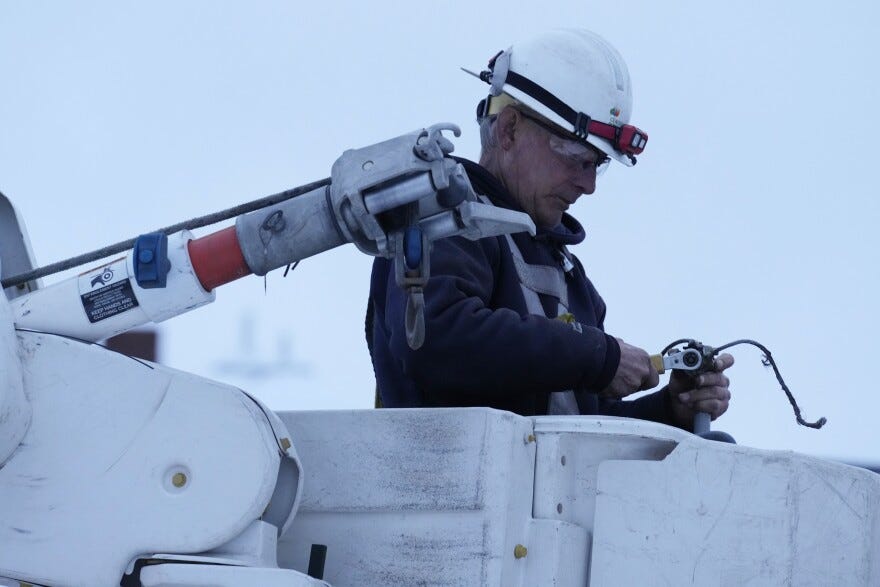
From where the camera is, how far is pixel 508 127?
386cm

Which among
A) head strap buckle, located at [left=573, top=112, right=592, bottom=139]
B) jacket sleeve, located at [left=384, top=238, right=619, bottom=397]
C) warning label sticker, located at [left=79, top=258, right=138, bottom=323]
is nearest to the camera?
warning label sticker, located at [left=79, top=258, right=138, bottom=323]

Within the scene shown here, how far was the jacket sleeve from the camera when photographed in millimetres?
Answer: 3105

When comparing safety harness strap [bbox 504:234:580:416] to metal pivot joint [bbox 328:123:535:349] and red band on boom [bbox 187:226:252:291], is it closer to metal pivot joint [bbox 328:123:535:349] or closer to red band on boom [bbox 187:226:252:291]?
metal pivot joint [bbox 328:123:535:349]

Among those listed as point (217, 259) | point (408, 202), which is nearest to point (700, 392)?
point (408, 202)

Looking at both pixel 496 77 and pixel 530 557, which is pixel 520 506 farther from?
pixel 496 77

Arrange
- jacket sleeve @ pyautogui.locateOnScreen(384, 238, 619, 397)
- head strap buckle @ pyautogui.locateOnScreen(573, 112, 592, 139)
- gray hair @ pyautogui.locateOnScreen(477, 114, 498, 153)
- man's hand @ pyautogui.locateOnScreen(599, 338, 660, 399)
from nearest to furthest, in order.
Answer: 1. jacket sleeve @ pyautogui.locateOnScreen(384, 238, 619, 397)
2. man's hand @ pyautogui.locateOnScreen(599, 338, 660, 399)
3. head strap buckle @ pyautogui.locateOnScreen(573, 112, 592, 139)
4. gray hair @ pyautogui.locateOnScreen(477, 114, 498, 153)

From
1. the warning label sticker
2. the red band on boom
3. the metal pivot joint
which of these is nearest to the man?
the metal pivot joint

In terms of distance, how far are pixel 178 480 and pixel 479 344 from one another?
899mm

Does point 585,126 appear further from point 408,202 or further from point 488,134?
point 408,202

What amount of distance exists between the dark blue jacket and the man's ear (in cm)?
28

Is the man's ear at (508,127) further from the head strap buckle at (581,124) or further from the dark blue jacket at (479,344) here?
the dark blue jacket at (479,344)

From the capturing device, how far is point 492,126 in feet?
12.9

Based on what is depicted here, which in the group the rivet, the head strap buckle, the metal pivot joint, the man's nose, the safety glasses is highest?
the head strap buckle

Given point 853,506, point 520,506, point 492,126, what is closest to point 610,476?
point 520,506
